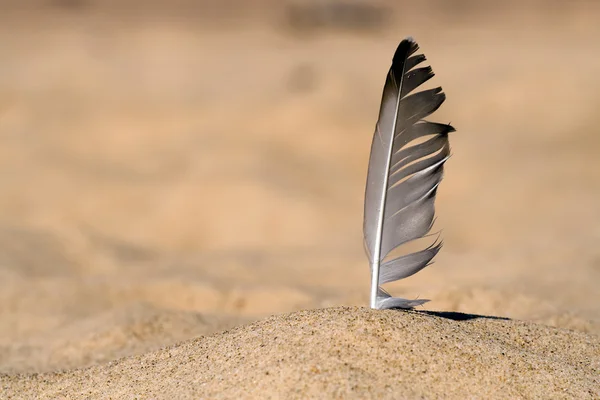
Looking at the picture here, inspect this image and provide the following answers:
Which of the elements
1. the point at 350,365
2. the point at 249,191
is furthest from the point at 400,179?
the point at 249,191

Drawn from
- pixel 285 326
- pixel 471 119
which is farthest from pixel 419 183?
pixel 471 119

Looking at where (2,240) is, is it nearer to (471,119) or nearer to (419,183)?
(419,183)

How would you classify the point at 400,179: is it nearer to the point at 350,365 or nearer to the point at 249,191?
the point at 350,365

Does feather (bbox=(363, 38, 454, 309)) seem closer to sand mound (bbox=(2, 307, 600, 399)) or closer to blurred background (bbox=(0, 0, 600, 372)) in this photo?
sand mound (bbox=(2, 307, 600, 399))

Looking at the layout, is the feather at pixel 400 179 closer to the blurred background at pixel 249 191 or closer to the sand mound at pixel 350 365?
the sand mound at pixel 350 365

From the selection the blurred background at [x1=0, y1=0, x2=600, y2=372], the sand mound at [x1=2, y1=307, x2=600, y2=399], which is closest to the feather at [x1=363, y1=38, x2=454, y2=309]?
the sand mound at [x1=2, y1=307, x2=600, y2=399]
